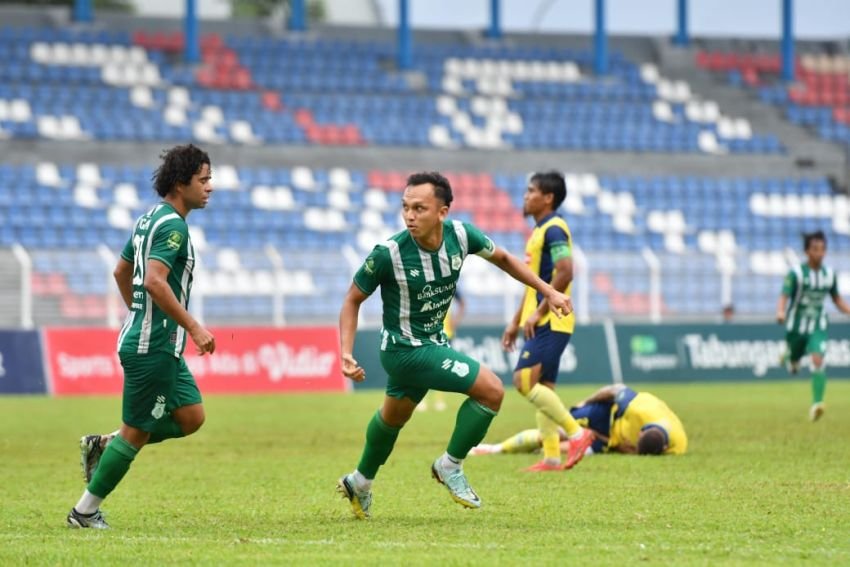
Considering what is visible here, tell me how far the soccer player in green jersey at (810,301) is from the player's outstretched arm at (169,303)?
469 inches

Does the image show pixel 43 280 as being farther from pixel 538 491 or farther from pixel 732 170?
pixel 732 170

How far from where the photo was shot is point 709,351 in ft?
93.0

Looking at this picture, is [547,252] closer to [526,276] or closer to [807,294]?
[526,276]

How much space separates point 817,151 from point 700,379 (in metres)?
15.9

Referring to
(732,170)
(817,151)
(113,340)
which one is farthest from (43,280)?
(817,151)

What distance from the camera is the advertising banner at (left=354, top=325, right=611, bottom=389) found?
1015 inches

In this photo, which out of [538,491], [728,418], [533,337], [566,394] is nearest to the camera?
[538,491]

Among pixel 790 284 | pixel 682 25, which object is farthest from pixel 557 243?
pixel 682 25

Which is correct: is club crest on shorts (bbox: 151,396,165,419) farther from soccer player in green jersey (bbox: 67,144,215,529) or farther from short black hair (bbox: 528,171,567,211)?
short black hair (bbox: 528,171,567,211)

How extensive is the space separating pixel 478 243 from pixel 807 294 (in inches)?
425

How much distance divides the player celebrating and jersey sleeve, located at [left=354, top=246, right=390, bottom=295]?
332 cm

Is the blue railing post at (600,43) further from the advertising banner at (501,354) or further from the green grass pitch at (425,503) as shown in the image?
the green grass pitch at (425,503)

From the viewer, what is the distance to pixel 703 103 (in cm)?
4328

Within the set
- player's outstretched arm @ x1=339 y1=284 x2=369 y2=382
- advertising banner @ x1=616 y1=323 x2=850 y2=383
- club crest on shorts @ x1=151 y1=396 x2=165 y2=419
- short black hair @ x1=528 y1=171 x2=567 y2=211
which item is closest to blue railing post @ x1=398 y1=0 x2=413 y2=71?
advertising banner @ x1=616 y1=323 x2=850 y2=383
